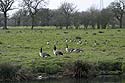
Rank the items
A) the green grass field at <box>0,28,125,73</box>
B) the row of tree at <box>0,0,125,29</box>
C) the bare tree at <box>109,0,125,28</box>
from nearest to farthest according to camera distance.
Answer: the green grass field at <box>0,28,125,73</box>, the row of tree at <box>0,0,125,29</box>, the bare tree at <box>109,0,125,28</box>

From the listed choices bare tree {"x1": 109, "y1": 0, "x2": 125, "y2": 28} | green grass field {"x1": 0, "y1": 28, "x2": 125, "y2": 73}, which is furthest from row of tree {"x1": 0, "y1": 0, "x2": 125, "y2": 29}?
green grass field {"x1": 0, "y1": 28, "x2": 125, "y2": 73}

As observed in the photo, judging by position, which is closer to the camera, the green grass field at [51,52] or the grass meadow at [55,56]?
the grass meadow at [55,56]

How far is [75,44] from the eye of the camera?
50.7 meters

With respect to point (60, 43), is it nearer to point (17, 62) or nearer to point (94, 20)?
point (17, 62)

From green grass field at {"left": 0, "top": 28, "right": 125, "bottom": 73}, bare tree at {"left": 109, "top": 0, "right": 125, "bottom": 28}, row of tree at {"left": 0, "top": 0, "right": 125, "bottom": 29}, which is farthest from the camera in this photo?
bare tree at {"left": 109, "top": 0, "right": 125, "bottom": 28}

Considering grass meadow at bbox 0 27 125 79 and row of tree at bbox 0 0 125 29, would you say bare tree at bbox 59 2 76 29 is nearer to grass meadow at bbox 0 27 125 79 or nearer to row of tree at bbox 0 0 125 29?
row of tree at bbox 0 0 125 29

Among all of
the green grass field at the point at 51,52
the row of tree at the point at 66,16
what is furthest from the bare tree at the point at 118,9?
the green grass field at the point at 51,52

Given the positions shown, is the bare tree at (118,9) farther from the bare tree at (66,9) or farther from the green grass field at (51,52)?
the green grass field at (51,52)

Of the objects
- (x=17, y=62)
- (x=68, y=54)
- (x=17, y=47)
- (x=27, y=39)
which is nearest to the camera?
(x=17, y=62)

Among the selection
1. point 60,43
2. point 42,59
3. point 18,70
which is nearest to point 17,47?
point 60,43

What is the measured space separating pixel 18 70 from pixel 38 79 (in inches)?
79.7

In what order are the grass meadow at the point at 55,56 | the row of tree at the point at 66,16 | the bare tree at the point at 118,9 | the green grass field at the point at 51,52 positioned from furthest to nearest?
1. the bare tree at the point at 118,9
2. the row of tree at the point at 66,16
3. the green grass field at the point at 51,52
4. the grass meadow at the point at 55,56

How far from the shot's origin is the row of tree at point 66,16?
106 meters

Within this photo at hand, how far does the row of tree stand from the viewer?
10594 cm
